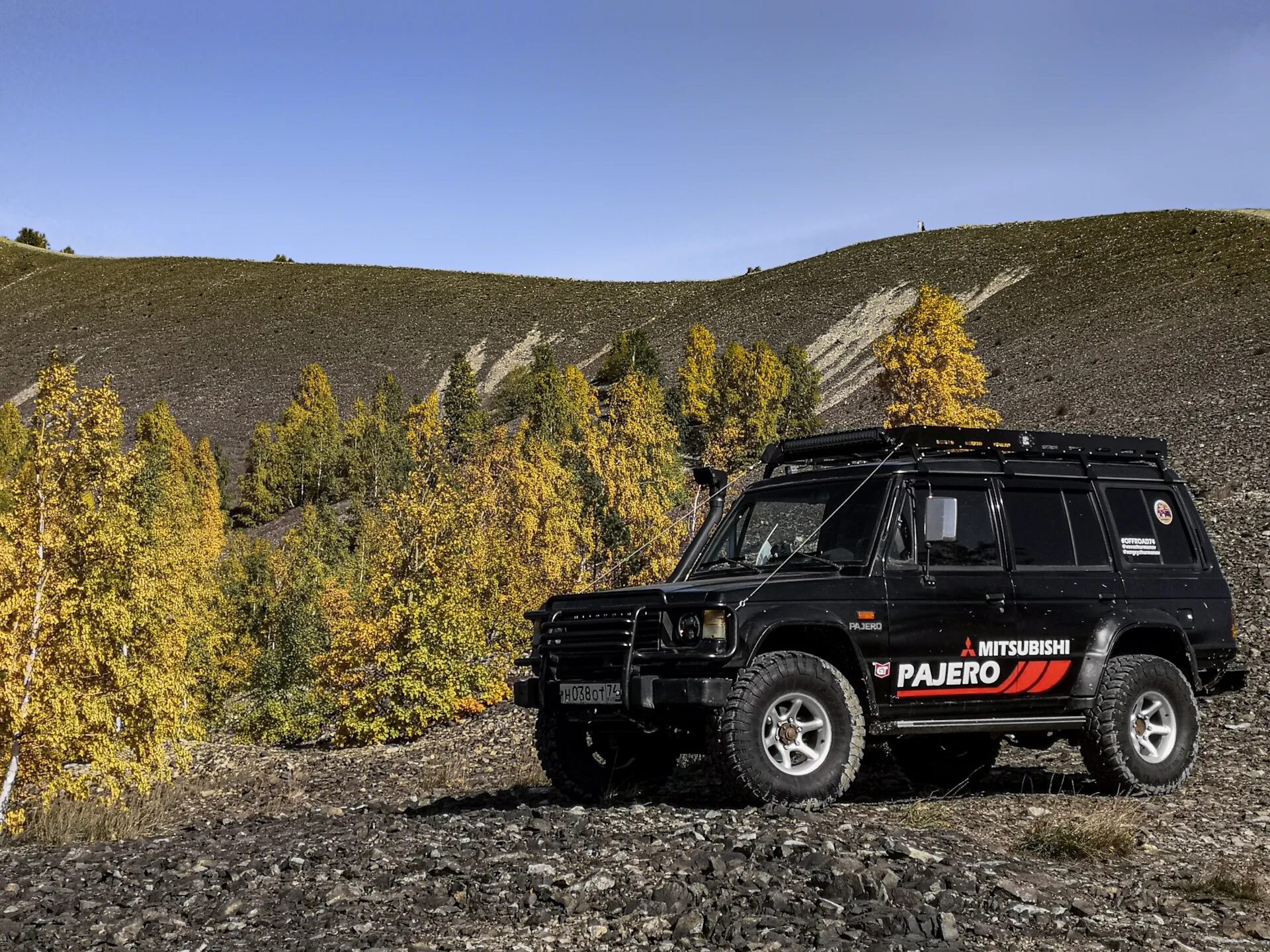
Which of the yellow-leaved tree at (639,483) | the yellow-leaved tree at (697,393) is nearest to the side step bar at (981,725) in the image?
the yellow-leaved tree at (639,483)

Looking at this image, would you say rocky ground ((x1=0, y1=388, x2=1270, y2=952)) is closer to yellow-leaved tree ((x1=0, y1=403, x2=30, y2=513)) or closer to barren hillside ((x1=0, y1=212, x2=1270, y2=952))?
barren hillside ((x1=0, y1=212, x2=1270, y2=952))

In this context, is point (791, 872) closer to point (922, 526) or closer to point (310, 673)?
point (922, 526)

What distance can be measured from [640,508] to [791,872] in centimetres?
2736

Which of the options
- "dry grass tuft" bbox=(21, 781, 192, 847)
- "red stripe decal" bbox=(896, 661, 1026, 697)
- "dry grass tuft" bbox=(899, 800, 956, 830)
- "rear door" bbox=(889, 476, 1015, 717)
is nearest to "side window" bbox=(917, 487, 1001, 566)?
"rear door" bbox=(889, 476, 1015, 717)

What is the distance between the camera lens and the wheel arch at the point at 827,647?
27.9 ft

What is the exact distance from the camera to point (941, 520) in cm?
924

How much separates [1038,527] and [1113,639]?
1.10 m

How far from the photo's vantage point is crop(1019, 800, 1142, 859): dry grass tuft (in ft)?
24.6

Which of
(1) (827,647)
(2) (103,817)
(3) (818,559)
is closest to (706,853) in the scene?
(1) (827,647)

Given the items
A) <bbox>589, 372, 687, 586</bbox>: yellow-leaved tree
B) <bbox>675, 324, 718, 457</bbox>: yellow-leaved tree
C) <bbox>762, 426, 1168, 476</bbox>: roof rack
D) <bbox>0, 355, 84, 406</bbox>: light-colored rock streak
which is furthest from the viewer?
<bbox>0, 355, 84, 406</bbox>: light-colored rock streak

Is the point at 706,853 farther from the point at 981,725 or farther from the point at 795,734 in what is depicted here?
the point at 981,725

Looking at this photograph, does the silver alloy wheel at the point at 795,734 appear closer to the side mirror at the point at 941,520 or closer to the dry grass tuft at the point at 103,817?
the side mirror at the point at 941,520

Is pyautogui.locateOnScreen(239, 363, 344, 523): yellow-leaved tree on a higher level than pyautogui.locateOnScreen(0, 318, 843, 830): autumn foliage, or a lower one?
higher

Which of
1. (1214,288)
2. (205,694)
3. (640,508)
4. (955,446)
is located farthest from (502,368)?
(955,446)
